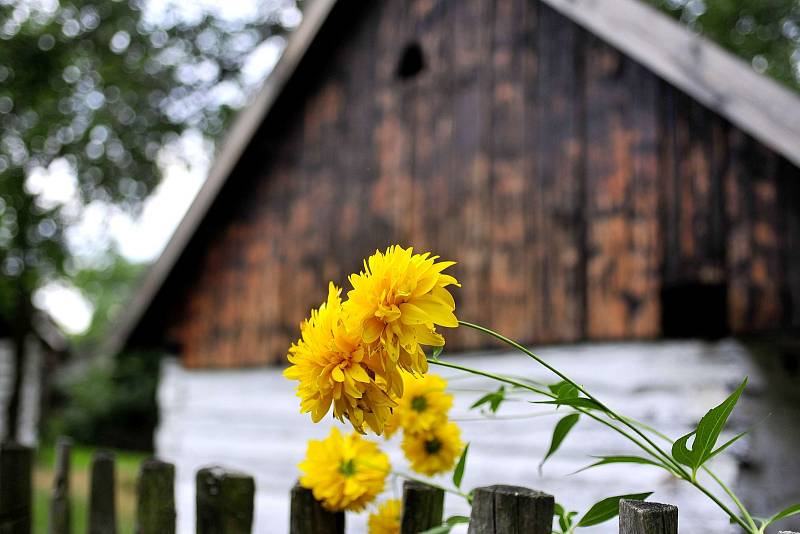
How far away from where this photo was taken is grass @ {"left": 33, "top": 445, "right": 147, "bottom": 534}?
9.71 metres

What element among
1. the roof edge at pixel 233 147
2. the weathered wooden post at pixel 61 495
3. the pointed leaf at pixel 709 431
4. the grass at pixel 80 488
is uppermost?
the roof edge at pixel 233 147

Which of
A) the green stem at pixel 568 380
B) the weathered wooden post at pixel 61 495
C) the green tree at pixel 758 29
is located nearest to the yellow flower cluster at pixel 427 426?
the green stem at pixel 568 380

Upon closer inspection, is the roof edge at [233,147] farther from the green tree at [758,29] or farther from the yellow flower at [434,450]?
the green tree at [758,29]

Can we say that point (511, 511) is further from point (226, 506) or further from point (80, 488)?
point (80, 488)

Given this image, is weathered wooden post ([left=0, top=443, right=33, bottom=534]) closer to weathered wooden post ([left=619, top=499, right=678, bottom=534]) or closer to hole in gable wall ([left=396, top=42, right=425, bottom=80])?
weathered wooden post ([left=619, top=499, right=678, bottom=534])

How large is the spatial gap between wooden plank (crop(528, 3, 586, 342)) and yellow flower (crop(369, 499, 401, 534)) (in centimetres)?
271

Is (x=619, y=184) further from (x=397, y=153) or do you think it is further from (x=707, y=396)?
(x=397, y=153)

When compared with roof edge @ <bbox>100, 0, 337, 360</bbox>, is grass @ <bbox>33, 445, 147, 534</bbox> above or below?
below

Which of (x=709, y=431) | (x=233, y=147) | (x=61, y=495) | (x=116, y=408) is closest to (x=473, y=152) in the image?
(x=233, y=147)

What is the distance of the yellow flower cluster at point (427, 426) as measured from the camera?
55.1 inches

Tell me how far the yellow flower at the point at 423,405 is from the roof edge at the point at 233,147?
179 inches

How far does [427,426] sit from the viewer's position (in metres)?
1.39

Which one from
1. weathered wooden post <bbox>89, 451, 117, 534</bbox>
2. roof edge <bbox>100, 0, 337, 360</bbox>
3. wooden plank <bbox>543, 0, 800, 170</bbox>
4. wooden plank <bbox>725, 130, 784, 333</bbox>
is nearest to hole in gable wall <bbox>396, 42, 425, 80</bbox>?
roof edge <bbox>100, 0, 337, 360</bbox>

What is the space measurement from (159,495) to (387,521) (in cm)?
68
